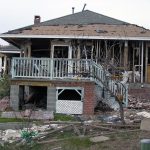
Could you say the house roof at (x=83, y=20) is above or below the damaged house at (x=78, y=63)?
above

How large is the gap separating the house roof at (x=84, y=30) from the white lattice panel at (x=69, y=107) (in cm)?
613

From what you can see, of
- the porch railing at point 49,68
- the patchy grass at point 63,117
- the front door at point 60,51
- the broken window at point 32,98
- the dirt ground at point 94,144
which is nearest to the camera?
the dirt ground at point 94,144

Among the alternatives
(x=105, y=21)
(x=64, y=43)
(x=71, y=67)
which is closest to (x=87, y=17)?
(x=105, y=21)

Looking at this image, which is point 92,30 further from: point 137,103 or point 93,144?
point 93,144

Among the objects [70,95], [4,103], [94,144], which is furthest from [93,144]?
[4,103]

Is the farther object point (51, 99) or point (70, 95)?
point (70, 95)

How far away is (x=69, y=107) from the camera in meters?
20.9

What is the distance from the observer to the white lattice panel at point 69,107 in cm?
2086

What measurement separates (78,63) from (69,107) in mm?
2123

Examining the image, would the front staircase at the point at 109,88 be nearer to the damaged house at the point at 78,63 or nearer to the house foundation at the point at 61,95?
the damaged house at the point at 78,63

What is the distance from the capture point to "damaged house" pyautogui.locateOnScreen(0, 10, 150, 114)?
21.0m

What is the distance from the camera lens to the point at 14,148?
43.6 feet

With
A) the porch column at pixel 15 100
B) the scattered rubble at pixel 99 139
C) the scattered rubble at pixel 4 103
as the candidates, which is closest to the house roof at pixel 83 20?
the scattered rubble at pixel 4 103

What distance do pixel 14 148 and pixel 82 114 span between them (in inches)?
304
